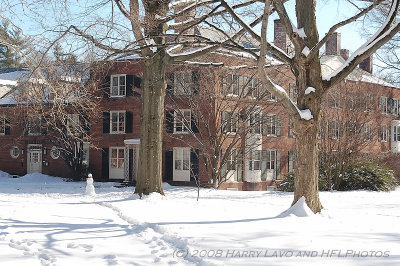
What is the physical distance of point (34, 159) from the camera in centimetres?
3978

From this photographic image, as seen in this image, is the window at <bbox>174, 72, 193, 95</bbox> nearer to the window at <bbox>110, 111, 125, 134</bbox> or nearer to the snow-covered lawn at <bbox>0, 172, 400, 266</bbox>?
the window at <bbox>110, 111, 125, 134</bbox>

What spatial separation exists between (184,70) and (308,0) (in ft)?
56.1

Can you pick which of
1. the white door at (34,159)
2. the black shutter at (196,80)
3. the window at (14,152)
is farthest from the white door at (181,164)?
the window at (14,152)

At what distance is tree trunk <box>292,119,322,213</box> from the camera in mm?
11219

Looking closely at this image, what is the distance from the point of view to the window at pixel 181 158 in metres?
33.0

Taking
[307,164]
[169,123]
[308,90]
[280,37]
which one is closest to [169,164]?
[169,123]

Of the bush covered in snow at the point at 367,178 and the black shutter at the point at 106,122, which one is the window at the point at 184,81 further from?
the bush covered in snow at the point at 367,178

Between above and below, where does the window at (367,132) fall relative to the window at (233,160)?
above

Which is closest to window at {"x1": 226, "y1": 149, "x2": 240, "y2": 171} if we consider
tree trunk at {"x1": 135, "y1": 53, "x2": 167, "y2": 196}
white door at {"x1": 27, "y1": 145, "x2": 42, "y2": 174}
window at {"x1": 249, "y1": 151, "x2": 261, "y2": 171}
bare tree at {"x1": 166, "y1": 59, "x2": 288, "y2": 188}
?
bare tree at {"x1": 166, "y1": 59, "x2": 288, "y2": 188}

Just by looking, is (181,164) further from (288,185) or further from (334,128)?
(334,128)

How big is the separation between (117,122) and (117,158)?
2.61m

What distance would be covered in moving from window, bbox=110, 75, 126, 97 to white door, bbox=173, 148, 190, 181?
6.14 meters

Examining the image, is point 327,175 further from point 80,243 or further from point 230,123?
point 80,243

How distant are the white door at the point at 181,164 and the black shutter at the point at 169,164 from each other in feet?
→ 0.71
